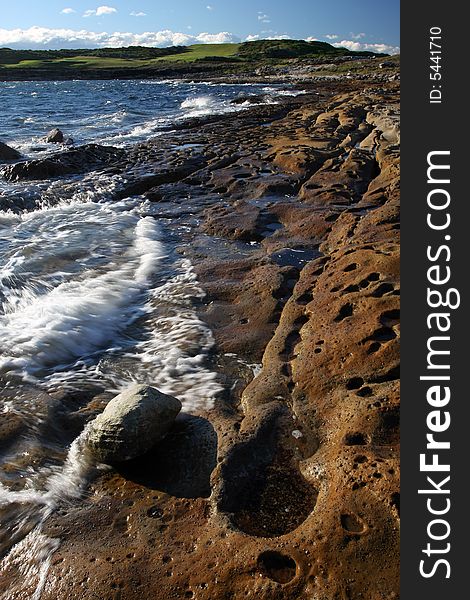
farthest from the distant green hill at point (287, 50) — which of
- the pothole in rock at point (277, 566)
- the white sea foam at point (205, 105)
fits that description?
the pothole in rock at point (277, 566)

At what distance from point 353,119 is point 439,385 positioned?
52.3 feet

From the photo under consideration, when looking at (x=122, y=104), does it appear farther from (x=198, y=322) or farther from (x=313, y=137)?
(x=198, y=322)

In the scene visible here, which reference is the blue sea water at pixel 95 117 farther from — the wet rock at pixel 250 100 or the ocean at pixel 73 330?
the ocean at pixel 73 330

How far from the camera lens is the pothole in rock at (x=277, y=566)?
2742mm

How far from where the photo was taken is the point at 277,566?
2.80m

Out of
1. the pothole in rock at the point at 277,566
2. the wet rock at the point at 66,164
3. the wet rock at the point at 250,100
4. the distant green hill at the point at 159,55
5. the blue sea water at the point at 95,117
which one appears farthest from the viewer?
the distant green hill at the point at 159,55

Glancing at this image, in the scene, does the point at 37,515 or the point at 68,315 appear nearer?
the point at 37,515

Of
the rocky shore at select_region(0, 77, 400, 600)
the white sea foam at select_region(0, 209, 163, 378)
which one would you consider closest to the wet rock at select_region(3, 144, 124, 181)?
the white sea foam at select_region(0, 209, 163, 378)

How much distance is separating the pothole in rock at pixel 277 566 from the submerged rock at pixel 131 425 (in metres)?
1.28

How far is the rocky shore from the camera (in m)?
2.79

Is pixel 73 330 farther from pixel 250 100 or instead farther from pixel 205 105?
pixel 205 105

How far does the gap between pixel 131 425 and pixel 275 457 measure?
3.50 feet

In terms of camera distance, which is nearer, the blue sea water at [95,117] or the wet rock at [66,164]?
the wet rock at [66,164]

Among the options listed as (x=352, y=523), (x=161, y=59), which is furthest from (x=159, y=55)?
(x=352, y=523)
